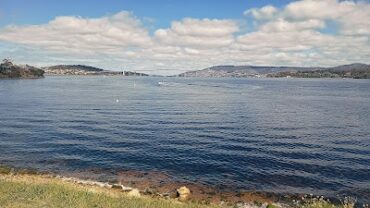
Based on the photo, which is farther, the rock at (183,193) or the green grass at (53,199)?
the rock at (183,193)

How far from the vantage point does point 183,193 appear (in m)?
40.1

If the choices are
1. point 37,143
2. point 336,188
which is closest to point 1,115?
point 37,143

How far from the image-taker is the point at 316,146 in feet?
204

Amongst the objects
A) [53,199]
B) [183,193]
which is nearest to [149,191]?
[183,193]

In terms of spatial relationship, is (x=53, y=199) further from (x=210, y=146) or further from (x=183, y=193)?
(x=210, y=146)

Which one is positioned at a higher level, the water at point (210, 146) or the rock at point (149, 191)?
the water at point (210, 146)

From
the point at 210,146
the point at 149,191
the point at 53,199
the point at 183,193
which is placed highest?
the point at 53,199

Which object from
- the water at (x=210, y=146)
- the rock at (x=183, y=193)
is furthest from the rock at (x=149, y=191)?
→ the water at (x=210, y=146)

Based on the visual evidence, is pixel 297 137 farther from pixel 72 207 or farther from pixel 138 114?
pixel 72 207

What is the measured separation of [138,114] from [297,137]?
40293 mm

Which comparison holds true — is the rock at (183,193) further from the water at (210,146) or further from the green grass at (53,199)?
the green grass at (53,199)

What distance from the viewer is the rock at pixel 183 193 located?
39.4 m

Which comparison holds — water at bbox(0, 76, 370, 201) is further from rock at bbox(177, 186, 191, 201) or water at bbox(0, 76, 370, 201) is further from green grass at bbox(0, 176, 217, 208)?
green grass at bbox(0, 176, 217, 208)

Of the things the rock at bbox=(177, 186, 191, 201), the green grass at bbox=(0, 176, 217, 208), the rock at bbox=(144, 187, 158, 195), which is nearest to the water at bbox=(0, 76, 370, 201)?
the rock at bbox=(177, 186, 191, 201)
